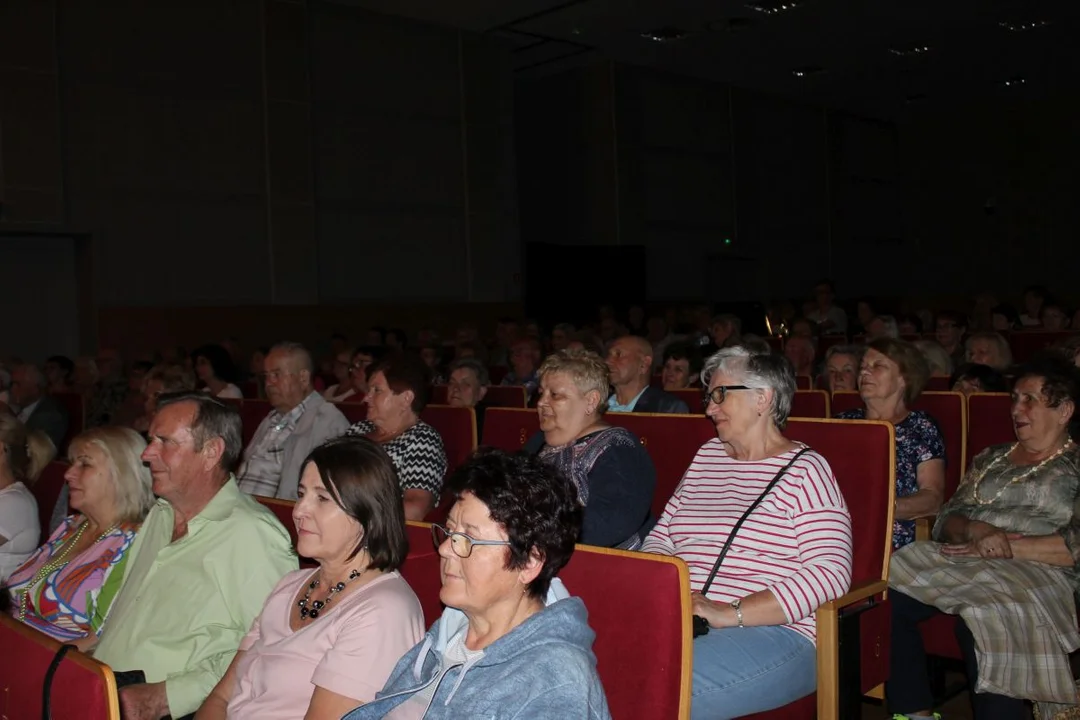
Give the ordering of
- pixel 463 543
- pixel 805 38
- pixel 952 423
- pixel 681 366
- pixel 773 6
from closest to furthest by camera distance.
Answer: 1. pixel 463 543
2. pixel 952 423
3. pixel 681 366
4. pixel 773 6
5. pixel 805 38

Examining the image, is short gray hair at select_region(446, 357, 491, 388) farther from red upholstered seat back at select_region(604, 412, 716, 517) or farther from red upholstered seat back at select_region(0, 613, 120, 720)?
red upholstered seat back at select_region(0, 613, 120, 720)

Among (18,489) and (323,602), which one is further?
A: (18,489)

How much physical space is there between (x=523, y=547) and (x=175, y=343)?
9.49m

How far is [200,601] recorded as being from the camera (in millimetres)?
2371

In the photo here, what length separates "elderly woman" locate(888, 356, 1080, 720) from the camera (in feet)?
9.03

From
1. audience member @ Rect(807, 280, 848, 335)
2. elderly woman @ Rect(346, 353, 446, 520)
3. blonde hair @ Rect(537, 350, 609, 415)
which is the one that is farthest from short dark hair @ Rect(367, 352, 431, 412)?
audience member @ Rect(807, 280, 848, 335)

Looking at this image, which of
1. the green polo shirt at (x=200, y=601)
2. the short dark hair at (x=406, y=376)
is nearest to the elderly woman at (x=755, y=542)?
the green polo shirt at (x=200, y=601)

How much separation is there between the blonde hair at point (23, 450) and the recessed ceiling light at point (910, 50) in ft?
42.1

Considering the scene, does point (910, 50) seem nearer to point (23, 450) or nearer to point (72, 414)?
point (72, 414)

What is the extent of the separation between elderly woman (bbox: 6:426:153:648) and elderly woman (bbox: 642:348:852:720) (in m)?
1.45

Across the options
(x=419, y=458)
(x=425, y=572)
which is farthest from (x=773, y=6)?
(x=425, y=572)

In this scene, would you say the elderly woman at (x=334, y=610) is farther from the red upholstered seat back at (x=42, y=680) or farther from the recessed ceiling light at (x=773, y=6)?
the recessed ceiling light at (x=773, y=6)

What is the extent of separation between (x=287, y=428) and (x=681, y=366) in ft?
7.04

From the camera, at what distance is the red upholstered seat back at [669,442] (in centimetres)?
326
